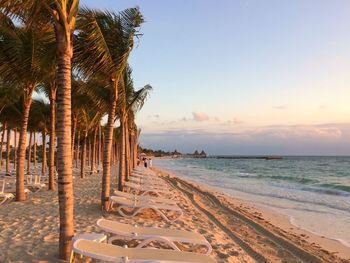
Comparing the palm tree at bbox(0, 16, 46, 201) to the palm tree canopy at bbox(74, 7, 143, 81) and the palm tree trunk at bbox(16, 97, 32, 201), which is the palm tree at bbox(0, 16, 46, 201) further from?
the palm tree canopy at bbox(74, 7, 143, 81)

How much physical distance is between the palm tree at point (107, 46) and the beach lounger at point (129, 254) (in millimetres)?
4376

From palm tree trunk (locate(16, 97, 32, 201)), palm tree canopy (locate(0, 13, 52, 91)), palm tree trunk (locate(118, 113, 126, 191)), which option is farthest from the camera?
palm tree trunk (locate(118, 113, 126, 191))

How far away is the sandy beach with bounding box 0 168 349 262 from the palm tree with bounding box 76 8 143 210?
159 cm

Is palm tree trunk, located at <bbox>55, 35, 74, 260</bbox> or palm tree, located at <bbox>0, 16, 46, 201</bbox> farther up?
palm tree, located at <bbox>0, 16, 46, 201</bbox>

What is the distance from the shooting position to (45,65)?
1019 cm

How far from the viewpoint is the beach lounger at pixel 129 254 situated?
4.31 m

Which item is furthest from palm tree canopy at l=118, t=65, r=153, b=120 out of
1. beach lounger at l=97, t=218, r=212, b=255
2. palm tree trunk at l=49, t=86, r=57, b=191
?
beach lounger at l=97, t=218, r=212, b=255

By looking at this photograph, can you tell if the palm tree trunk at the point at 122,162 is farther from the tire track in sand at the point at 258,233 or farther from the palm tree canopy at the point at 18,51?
the palm tree canopy at the point at 18,51

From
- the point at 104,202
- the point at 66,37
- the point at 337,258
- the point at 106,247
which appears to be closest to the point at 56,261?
the point at 106,247

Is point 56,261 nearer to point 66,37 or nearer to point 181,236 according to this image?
point 181,236

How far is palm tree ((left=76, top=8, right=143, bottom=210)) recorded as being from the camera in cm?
776

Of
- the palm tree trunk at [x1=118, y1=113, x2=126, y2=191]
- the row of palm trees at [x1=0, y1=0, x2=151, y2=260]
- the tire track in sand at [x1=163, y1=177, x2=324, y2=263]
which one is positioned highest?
the row of palm trees at [x1=0, y1=0, x2=151, y2=260]

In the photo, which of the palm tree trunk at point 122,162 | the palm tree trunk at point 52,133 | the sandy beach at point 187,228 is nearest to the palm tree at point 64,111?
the sandy beach at point 187,228

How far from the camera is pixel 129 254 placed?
4520 mm
